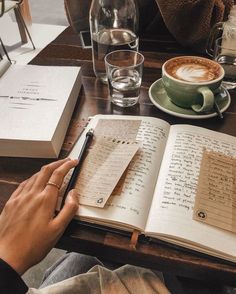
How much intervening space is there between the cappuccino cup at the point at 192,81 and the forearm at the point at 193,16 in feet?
0.56

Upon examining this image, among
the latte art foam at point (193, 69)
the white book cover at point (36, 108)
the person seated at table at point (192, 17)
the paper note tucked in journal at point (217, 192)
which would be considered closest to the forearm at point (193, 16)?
the person seated at table at point (192, 17)

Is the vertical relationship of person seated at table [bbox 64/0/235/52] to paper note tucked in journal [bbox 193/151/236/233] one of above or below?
above

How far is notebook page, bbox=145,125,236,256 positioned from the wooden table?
25mm

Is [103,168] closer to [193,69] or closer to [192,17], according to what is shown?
[193,69]

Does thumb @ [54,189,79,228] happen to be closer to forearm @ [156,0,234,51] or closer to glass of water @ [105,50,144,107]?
glass of water @ [105,50,144,107]

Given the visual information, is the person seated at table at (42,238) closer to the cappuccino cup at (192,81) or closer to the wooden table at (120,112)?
the wooden table at (120,112)

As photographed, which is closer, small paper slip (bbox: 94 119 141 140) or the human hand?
the human hand

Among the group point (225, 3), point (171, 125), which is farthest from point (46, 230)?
point (225, 3)

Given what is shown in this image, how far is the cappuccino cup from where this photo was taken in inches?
23.4

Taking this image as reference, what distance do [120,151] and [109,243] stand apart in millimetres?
166

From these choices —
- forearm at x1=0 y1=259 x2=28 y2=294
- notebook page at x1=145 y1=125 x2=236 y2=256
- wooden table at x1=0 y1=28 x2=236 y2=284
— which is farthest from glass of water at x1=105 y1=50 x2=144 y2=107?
forearm at x1=0 y1=259 x2=28 y2=294

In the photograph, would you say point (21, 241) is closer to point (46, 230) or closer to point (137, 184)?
point (46, 230)

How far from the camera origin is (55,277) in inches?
24.4

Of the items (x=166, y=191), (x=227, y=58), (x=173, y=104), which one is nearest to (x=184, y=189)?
(x=166, y=191)
